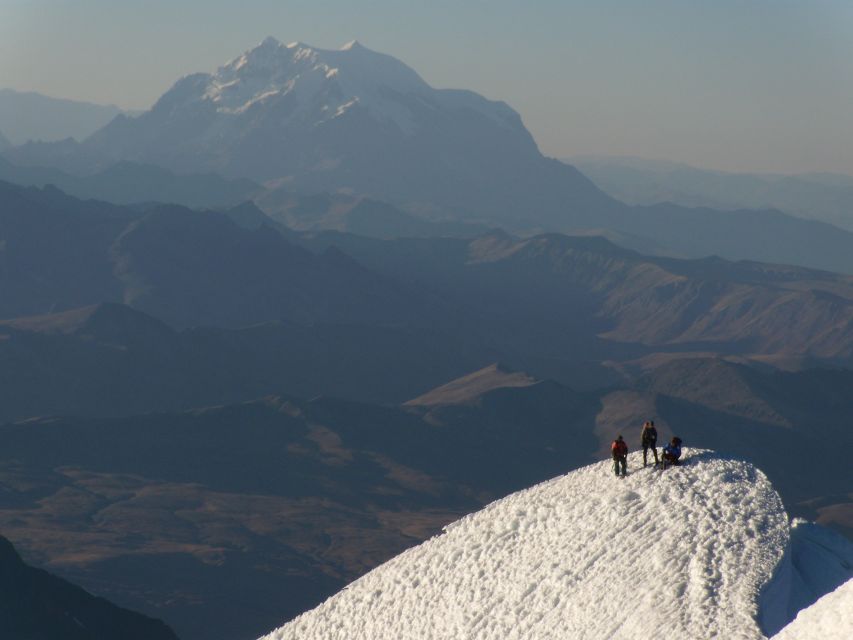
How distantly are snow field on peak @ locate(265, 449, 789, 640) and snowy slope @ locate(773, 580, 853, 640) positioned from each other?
3829 mm

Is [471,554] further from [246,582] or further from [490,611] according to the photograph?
[246,582]

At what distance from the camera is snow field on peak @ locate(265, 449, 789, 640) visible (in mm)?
31891

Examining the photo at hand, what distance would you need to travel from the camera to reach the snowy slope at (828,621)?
2266cm

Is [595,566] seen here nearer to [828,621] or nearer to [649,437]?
[649,437]

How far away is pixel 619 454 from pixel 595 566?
485 centimetres

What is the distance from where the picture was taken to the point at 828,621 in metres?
23.2

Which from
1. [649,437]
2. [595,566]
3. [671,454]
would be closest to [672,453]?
[671,454]

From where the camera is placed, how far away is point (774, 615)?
3039 centimetres

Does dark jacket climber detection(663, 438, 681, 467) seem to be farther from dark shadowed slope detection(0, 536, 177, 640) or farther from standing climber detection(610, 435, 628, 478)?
dark shadowed slope detection(0, 536, 177, 640)

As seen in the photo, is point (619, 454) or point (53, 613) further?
point (53, 613)

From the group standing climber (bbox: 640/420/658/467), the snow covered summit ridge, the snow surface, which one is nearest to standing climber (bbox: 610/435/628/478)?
the snow covered summit ridge

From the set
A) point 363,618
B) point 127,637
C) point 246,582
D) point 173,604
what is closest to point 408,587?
point 363,618

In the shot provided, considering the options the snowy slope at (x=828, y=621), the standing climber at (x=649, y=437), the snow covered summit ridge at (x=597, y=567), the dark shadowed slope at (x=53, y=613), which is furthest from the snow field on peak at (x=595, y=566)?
the dark shadowed slope at (x=53, y=613)

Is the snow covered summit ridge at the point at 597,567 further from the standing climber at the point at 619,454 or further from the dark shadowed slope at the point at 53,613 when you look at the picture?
the dark shadowed slope at the point at 53,613
